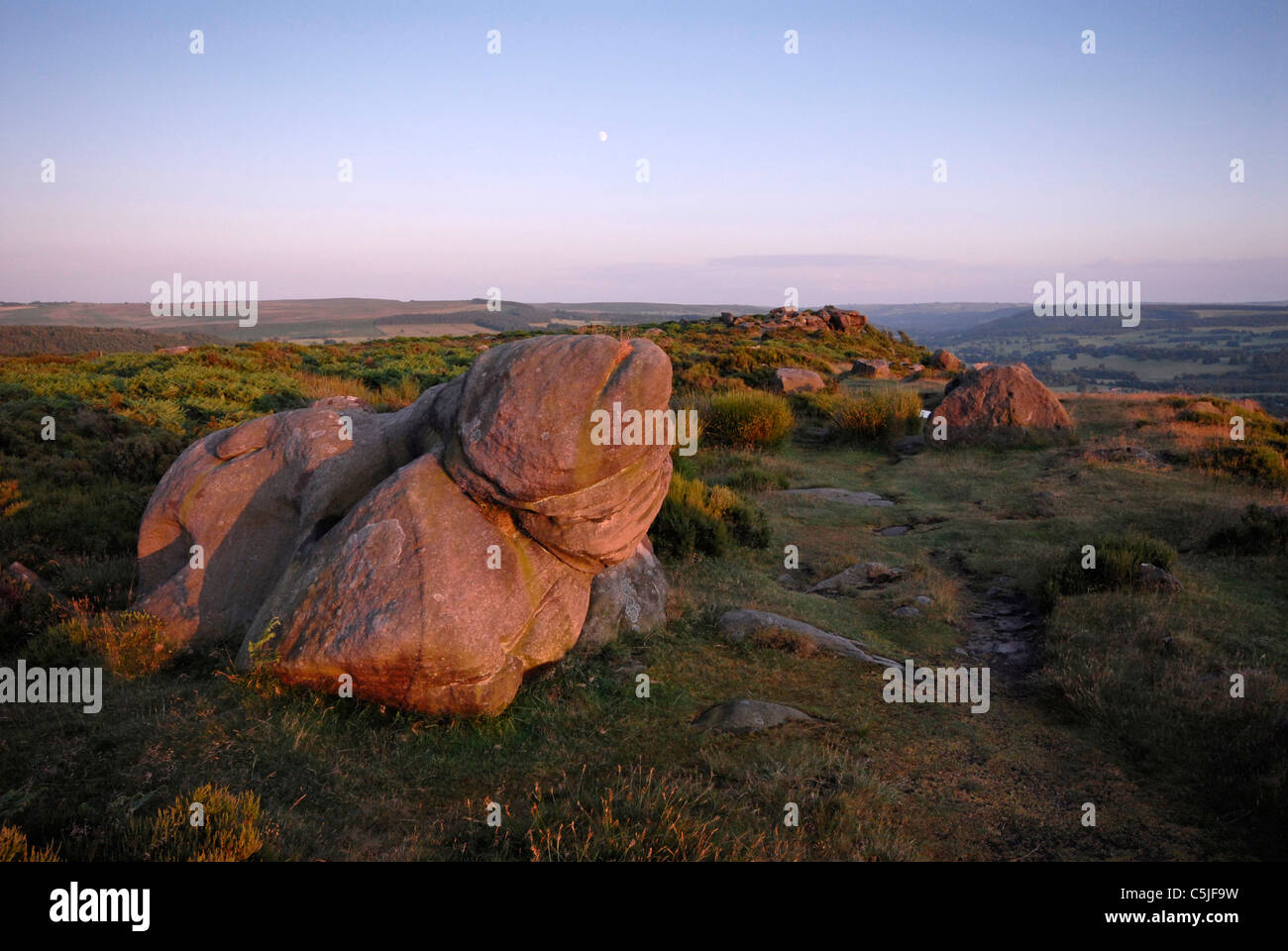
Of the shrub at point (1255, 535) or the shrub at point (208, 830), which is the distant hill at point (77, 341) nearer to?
the shrub at point (208, 830)

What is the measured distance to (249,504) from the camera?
287 inches

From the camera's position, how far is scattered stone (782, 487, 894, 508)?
44.7 feet

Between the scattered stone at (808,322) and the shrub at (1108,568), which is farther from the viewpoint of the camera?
the scattered stone at (808,322)

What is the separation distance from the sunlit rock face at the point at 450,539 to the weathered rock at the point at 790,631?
167 cm

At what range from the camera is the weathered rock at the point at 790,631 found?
7395mm

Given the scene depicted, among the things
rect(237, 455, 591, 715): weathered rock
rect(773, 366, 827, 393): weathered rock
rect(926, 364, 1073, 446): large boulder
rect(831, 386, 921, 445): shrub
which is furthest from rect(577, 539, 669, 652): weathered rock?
rect(773, 366, 827, 393): weathered rock

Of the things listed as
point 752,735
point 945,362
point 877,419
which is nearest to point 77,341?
point 877,419

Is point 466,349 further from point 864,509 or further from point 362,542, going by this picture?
point 362,542

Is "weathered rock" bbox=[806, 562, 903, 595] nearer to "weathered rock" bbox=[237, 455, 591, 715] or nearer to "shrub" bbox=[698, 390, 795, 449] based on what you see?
"weathered rock" bbox=[237, 455, 591, 715]

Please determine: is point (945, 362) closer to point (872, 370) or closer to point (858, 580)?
point (872, 370)

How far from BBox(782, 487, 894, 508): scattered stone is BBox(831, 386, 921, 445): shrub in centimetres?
489

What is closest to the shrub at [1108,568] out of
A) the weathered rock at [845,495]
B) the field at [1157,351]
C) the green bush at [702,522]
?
the green bush at [702,522]

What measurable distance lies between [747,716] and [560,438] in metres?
2.67
